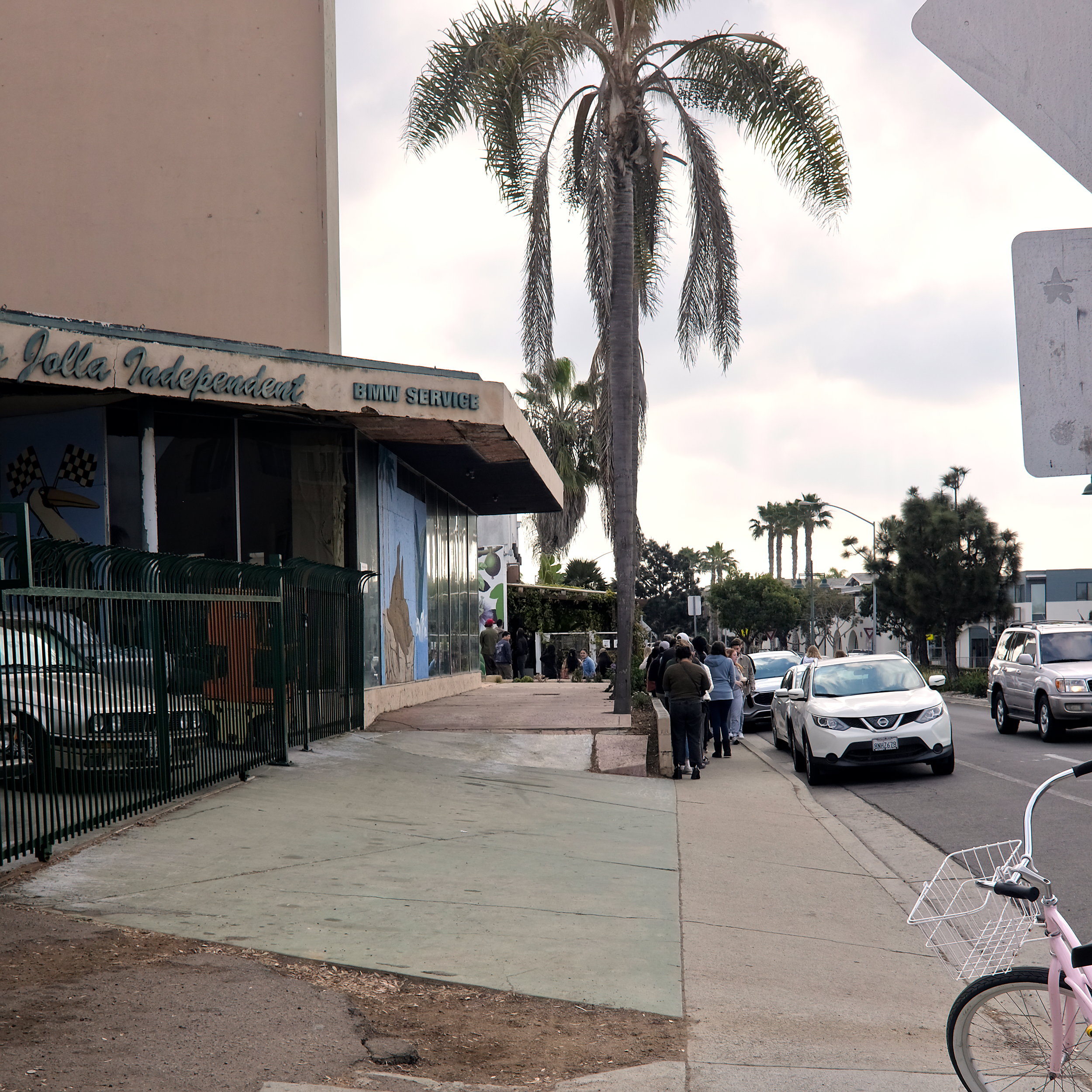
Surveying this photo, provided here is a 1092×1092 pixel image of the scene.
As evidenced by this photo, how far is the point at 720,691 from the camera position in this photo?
16688mm

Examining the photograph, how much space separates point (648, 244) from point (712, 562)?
120 metres

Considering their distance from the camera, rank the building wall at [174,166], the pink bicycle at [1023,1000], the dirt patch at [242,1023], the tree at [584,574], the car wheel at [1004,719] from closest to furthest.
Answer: the pink bicycle at [1023,1000]
the dirt patch at [242,1023]
the building wall at [174,166]
the car wheel at [1004,719]
the tree at [584,574]

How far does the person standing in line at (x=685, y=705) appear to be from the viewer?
13.8 m

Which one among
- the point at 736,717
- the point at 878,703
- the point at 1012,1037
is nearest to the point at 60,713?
the point at 1012,1037

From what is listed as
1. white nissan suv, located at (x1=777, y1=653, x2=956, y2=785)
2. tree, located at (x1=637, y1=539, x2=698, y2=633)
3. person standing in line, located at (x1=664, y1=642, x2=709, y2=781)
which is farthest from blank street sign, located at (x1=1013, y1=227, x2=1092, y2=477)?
tree, located at (x1=637, y1=539, x2=698, y2=633)

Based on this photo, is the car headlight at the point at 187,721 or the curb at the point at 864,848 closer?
the curb at the point at 864,848

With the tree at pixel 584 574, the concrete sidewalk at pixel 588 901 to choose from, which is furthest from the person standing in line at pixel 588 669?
the tree at pixel 584 574

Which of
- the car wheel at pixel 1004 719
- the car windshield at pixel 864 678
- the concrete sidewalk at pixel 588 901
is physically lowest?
the car wheel at pixel 1004 719

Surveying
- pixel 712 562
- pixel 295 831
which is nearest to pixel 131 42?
pixel 295 831

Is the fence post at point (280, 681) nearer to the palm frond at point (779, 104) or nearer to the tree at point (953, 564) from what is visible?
the palm frond at point (779, 104)

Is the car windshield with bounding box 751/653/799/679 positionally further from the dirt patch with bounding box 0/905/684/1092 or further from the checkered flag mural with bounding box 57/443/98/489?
the dirt patch with bounding box 0/905/684/1092

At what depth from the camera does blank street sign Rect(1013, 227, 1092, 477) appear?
265cm

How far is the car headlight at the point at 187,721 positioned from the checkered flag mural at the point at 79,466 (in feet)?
22.3

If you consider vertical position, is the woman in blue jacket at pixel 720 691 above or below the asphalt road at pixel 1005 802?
above
